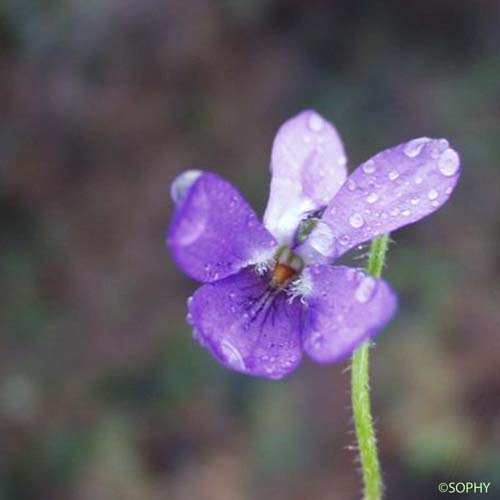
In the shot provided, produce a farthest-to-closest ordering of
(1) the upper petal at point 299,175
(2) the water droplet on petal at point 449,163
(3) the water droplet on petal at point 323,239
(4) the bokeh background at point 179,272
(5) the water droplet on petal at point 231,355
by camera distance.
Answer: (4) the bokeh background at point 179,272, (1) the upper petal at point 299,175, (3) the water droplet on petal at point 323,239, (2) the water droplet on petal at point 449,163, (5) the water droplet on petal at point 231,355

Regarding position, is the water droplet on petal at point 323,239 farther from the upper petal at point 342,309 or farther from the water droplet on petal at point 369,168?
the water droplet on petal at point 369,168

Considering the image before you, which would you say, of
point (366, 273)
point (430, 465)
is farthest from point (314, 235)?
point (430, 465)

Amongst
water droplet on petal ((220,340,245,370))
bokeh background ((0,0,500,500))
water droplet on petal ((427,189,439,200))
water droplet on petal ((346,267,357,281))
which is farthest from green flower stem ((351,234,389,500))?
bokeh background ((0,0,500,500))

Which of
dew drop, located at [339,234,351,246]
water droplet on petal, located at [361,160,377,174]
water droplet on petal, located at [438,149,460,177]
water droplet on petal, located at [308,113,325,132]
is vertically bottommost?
dew drop, located at [339,234,351,246]

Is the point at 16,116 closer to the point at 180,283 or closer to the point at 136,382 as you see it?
the point at 180,283

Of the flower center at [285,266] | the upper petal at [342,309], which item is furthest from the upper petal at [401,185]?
the flower center at [285,266]

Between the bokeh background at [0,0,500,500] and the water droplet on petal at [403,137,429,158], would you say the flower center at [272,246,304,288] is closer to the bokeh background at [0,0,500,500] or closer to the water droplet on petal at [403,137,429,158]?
the water droplet on petal at [403,137,429,158]
